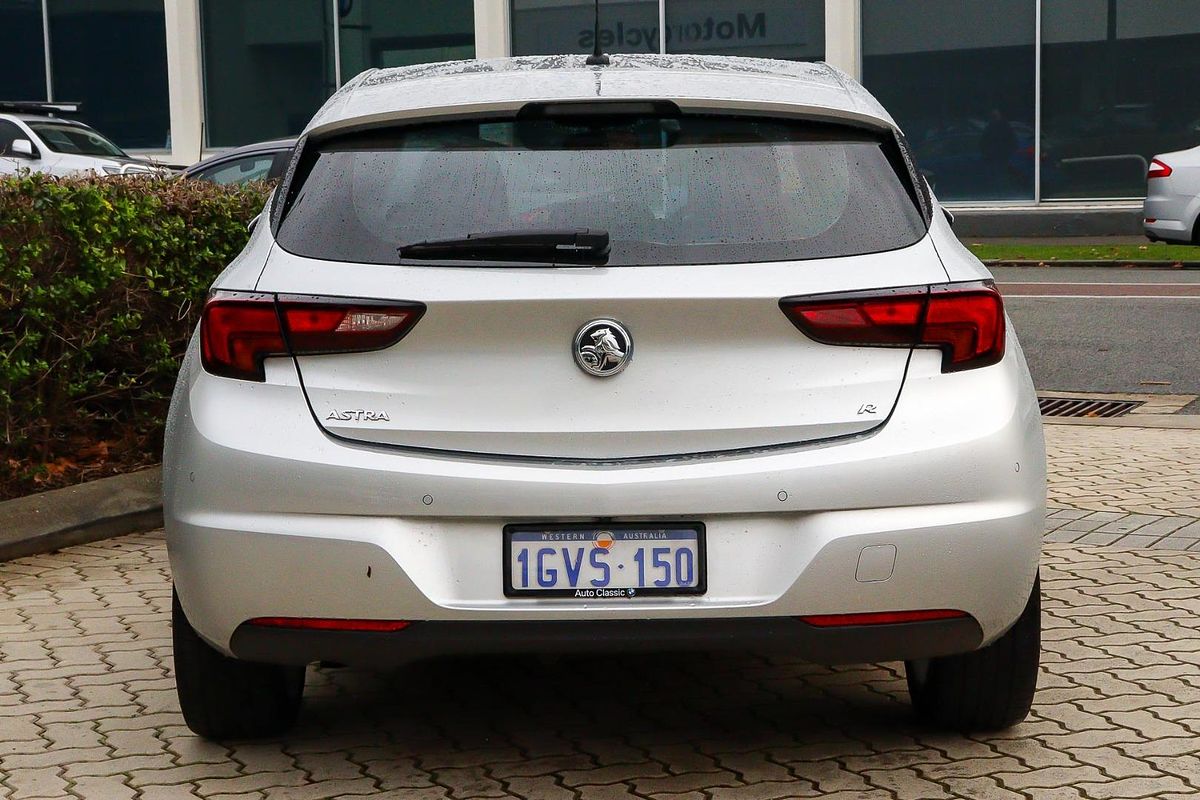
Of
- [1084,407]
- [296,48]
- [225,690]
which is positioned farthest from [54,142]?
[225,690]

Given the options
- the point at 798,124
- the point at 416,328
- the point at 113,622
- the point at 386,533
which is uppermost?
the point at 798,124

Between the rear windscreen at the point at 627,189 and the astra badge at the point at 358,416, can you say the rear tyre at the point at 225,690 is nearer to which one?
the astra badge at the point at 358,416

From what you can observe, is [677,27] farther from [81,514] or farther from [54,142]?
[81,514]

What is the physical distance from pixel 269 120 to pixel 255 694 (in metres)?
23.4

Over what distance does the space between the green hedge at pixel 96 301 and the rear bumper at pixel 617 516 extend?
3.29 metres

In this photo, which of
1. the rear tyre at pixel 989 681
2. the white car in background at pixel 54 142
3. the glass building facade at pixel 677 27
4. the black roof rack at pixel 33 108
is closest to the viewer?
the rear tyre at pixel 989 681

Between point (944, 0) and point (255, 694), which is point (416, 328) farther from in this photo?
point (944, 0)

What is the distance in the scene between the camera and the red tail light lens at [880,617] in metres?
3.55

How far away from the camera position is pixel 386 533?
11.5ft

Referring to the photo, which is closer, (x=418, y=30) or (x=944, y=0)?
(x=944, y=0)

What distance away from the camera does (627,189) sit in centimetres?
371

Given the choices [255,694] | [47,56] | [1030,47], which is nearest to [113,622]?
[255,694]

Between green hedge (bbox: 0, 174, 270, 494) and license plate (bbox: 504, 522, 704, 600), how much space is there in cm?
365

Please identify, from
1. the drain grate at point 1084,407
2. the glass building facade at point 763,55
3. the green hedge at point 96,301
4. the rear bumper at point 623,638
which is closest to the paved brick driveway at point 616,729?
the rear bumper at point 623,638
